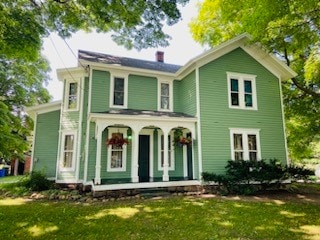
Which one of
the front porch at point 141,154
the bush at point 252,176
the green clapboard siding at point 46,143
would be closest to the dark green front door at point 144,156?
the front porch at point 141,154

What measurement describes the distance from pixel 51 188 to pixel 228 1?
1304cm

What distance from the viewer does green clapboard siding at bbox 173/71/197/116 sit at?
38.9 feet

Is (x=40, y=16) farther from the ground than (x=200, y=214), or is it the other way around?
(x=40, y=16)

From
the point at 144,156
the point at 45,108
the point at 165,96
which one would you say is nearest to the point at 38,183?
the point at 45,108

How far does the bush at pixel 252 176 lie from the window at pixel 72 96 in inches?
284

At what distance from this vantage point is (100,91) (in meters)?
11.8

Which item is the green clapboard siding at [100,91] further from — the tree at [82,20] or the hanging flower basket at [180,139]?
the hanging flower basket at [180,139]

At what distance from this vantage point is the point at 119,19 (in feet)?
31.1

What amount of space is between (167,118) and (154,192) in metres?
3.28

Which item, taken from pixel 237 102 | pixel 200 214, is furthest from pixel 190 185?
pixel 237 102

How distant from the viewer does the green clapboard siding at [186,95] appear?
38.9 feet

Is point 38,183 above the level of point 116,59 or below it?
below

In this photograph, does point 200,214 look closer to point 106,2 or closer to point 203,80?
point 203,80

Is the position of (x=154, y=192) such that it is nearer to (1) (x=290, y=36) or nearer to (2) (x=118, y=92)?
(2) (x=118, y=92)
